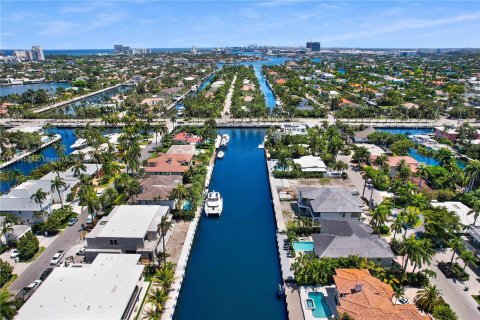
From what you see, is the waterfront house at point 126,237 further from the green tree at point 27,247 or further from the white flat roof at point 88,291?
the green tree at point 27,247

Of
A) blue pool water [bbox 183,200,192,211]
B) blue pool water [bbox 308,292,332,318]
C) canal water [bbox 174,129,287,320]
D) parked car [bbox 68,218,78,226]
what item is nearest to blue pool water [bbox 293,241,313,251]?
canal water [bbox 174,129,287,320]

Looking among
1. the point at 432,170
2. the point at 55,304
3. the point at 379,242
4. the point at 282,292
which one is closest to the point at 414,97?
the point at 432,170

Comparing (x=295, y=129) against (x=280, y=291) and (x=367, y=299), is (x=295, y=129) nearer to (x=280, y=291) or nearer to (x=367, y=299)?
(x=280, y=291)

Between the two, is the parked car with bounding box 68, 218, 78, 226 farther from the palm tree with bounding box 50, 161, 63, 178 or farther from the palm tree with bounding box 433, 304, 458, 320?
the palm tree with bounding box 433, 304, 458, 320

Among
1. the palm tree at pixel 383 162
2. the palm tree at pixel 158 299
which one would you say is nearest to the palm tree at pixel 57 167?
the palm tree at pixel 158 299

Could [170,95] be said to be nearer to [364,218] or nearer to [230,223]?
[230,223]

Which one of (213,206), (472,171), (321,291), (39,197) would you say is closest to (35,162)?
(39,197)
